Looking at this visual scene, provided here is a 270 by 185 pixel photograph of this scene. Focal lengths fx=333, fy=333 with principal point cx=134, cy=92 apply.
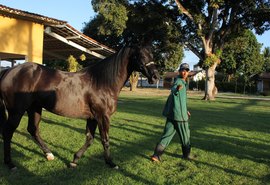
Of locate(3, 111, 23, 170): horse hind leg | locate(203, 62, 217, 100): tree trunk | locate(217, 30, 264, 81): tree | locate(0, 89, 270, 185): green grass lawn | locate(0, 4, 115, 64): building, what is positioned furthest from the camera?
locate(217, 30, 264, 81): tree

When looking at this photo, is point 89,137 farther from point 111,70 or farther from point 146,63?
point 146,63

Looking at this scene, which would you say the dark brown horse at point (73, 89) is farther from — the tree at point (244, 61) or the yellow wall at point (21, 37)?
the tree at point (244, 61)

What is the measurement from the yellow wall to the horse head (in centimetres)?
793

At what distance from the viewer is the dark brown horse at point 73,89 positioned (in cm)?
556

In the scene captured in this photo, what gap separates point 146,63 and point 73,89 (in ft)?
4.33

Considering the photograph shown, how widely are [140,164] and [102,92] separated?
4.80 ft

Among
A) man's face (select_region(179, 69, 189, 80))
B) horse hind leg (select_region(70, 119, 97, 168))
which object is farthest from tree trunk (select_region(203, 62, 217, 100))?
horse hind leg (select_region(70, 119, 97, 168))

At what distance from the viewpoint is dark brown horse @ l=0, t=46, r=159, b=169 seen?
219 inches

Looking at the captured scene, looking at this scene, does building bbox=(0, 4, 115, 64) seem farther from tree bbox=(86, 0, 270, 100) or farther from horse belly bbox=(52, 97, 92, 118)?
tree bbox=(86, 0, 270, 100)

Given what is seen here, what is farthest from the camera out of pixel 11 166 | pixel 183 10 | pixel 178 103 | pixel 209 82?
pixel 209 82

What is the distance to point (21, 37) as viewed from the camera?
1257cm

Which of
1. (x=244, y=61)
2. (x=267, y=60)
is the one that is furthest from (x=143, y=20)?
(x=267, y=60)

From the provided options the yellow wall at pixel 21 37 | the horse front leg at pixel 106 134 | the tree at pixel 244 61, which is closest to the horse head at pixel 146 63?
the horse front leg at pixel 106 134

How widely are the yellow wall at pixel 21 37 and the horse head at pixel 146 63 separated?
26.0ft
